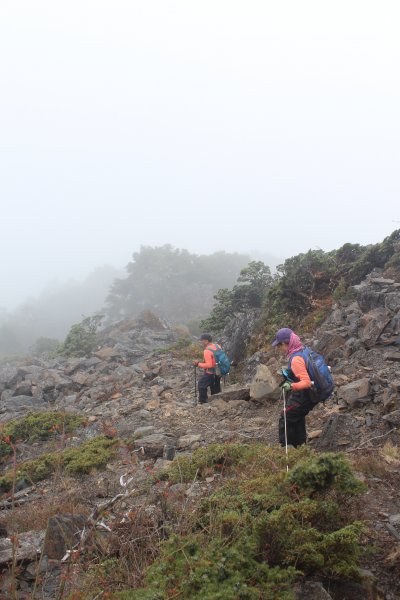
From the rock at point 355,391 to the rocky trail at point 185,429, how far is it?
0.7 inches

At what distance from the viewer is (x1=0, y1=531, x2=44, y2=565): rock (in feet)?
13.7

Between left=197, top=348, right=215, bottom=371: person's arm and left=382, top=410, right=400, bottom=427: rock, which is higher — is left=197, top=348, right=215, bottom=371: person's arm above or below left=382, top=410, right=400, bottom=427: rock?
above

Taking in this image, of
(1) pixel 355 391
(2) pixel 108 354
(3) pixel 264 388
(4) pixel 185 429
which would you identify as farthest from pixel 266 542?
(2) pixel 108 354

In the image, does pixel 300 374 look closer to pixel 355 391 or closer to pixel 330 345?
pixel 355 391

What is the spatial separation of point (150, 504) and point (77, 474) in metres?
3.23

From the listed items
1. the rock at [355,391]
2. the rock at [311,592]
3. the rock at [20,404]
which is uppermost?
the rock at [311,592]

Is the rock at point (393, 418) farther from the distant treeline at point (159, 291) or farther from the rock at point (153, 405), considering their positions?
the distant treeline at point (159, 291)

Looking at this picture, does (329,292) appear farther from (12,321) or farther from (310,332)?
(12,321)

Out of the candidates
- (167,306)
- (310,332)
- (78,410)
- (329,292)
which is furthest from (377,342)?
(167,306)

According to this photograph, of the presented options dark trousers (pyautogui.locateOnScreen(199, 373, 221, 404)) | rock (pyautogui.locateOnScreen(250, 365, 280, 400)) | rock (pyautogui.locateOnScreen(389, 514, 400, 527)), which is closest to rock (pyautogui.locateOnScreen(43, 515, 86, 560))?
rock (pyautogui.locateOnScreen(389, 514, 400, 527))

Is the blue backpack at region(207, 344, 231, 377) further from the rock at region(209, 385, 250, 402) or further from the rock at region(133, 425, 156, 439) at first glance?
the rock at region(133, 425, 156, 439)

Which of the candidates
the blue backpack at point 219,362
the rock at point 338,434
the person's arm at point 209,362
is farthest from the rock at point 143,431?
the rock at point 338,434

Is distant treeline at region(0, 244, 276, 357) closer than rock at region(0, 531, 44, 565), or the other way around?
rock at region(0, 531, 44, 565)

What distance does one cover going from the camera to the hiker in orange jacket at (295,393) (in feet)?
17.5
